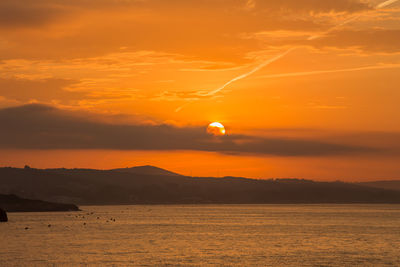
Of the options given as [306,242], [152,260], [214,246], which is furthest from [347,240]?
[152,260]

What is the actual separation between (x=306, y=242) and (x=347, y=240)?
39.7 feet

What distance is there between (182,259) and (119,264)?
36.0ft

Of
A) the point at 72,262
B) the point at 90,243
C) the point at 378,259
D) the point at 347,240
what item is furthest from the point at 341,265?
the point at 90,243

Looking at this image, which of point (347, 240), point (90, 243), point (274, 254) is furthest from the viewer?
point (347, 240)

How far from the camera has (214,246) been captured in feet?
383

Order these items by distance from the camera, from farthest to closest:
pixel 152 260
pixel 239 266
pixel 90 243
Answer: pixel 90 243, pixel 152 260, pixel 239 266

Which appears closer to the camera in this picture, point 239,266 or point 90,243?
point 239,266

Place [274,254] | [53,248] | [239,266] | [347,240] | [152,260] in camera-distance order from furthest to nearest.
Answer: [347,240] → [53,248] → [274,254] → [152,260] → [239,266]

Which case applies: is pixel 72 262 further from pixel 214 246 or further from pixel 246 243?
pixel 246 243

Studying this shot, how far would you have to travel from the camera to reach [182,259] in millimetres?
92750

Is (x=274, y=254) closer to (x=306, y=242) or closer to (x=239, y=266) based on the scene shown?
(x=239, y=266)

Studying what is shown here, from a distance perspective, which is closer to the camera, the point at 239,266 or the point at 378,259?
the point at 239,266

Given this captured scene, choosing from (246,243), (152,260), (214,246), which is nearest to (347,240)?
(246,243)

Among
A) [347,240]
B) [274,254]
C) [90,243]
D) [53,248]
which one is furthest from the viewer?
[347,240]
